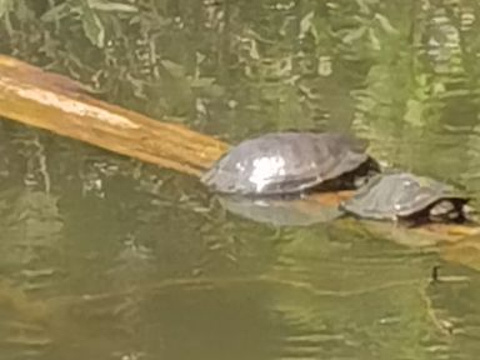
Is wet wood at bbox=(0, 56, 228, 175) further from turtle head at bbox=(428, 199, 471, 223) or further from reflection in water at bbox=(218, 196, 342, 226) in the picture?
turtle head at bbox=(428, 199, 471, 223)

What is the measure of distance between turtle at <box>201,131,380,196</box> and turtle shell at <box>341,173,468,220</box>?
24 centimetres

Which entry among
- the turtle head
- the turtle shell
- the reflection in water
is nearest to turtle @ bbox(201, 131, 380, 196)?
the reflection in water

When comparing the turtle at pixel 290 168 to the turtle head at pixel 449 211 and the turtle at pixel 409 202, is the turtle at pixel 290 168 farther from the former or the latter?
the turtle head at pixel 449 211

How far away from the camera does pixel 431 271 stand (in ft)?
13.8

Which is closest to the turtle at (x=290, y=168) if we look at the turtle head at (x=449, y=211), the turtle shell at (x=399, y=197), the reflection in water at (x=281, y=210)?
the reflection in water at (x=281, y=210)

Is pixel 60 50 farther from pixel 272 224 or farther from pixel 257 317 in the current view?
pixel 257 317

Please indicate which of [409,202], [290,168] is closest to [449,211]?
[409,202]

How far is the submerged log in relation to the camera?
5.24 m

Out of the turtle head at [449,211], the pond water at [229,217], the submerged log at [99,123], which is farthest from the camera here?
the submerged log at [99,123]

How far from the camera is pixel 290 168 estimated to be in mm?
5074

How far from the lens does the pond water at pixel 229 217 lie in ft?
12.4

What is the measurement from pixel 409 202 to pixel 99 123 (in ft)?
4.34

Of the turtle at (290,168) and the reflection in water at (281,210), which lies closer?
the reflection in water at (281,210)

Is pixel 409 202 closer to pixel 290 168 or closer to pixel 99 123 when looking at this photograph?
pixel 290 168
